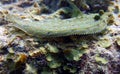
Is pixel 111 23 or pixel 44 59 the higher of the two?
pixel 111 23

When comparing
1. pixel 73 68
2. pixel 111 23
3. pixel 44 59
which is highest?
pixel 111 23

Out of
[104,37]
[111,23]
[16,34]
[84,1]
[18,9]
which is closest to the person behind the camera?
[16,34]

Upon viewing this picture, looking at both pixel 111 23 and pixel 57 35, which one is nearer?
pixel 57 35

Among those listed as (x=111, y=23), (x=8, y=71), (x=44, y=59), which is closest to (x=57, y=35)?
(x=44, y=59)

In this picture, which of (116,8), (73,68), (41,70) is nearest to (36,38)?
(41,70)

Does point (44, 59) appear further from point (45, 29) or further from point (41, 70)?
point (45, 29)

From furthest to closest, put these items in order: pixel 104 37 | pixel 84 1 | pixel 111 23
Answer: pixel 84 1, pixel 111 23, pixel 104 37
